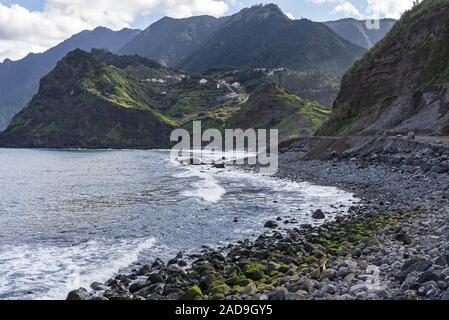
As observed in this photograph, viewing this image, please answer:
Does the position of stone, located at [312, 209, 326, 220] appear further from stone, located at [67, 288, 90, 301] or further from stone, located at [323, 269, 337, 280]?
stone, located at [67, 288, 90, 301]

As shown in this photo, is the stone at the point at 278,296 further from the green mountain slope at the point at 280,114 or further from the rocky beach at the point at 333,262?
the green mountain slope at the point at 280,114

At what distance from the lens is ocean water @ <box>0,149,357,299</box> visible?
21500 mm

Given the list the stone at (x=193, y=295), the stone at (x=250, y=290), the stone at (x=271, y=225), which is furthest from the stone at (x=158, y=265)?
the stone at (x=271, y=225)

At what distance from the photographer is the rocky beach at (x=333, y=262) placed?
13.1 m

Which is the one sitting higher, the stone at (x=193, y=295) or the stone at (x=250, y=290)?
the stone at (x=250, y=290)

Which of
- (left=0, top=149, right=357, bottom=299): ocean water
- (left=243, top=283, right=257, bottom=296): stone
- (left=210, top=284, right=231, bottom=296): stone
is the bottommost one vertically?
(left=0, top=149, right=357, bottom=299): ocean water

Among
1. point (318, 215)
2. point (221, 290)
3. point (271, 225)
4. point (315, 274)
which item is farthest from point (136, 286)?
point (318, 215)

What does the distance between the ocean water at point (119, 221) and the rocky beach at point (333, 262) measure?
6.59ft

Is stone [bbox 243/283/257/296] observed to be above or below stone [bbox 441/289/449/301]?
below

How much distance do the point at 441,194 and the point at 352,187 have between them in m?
14.1

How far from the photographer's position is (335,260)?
59.3 feet

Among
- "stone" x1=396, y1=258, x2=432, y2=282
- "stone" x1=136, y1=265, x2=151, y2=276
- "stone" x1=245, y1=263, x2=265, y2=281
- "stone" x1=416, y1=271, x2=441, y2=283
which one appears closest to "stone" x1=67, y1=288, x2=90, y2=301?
"stone" x1=136, y1=265, x2=151, y2=276

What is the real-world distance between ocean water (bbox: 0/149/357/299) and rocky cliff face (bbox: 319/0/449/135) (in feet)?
65.9
